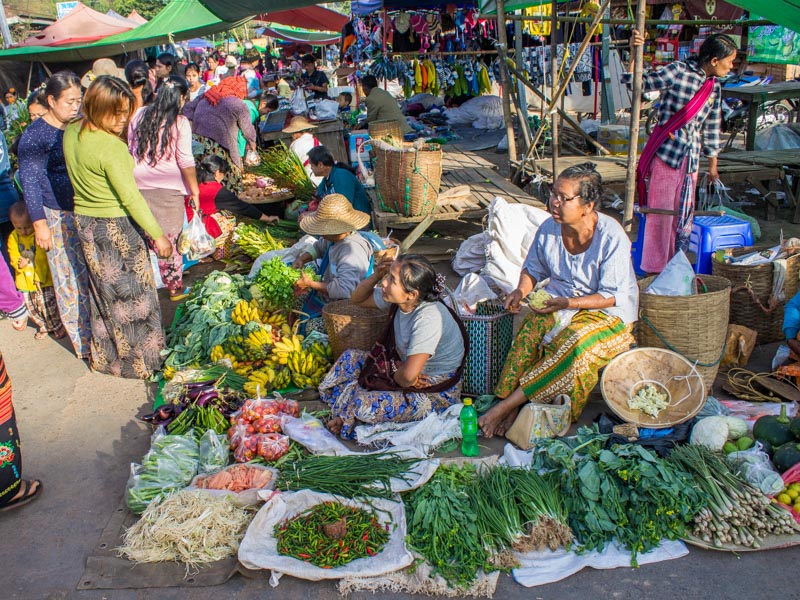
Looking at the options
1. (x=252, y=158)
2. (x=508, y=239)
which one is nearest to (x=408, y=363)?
(x=508, y=239)

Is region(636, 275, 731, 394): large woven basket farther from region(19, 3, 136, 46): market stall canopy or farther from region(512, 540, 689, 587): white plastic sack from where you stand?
region(19, 3, 136, 46): market stall canopy

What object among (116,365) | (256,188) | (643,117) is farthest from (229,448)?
(643,117)

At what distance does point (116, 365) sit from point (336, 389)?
1.77m

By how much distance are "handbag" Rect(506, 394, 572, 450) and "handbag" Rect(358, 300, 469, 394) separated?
0.48 meters

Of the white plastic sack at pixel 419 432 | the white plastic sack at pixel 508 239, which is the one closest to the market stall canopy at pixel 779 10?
the white plastic sack at pixel 508 239

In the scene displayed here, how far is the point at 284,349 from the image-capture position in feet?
14.4

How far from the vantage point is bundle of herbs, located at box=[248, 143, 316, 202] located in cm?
758

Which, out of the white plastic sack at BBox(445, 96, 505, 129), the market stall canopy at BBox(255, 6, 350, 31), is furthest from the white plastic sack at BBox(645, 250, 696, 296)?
the market stall canopy at BBox(255, 6, 350, 31)

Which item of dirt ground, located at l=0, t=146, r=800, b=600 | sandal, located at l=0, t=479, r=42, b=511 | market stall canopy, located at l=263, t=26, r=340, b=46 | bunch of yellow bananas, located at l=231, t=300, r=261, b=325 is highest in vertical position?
market stall canopy, located at l=263, t=26, r=340, b=46

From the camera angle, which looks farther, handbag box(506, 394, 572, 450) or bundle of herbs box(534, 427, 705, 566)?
handbag box(506, 394, 572, 450)

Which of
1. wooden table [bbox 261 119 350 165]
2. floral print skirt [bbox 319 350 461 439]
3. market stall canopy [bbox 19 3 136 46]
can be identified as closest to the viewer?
floral print skirt [bbox 319 350 461 439]

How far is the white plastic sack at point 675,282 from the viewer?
3.90 meters

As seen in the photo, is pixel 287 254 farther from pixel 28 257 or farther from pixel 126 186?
pixel 28 257

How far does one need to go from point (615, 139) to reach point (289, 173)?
4.31 m
